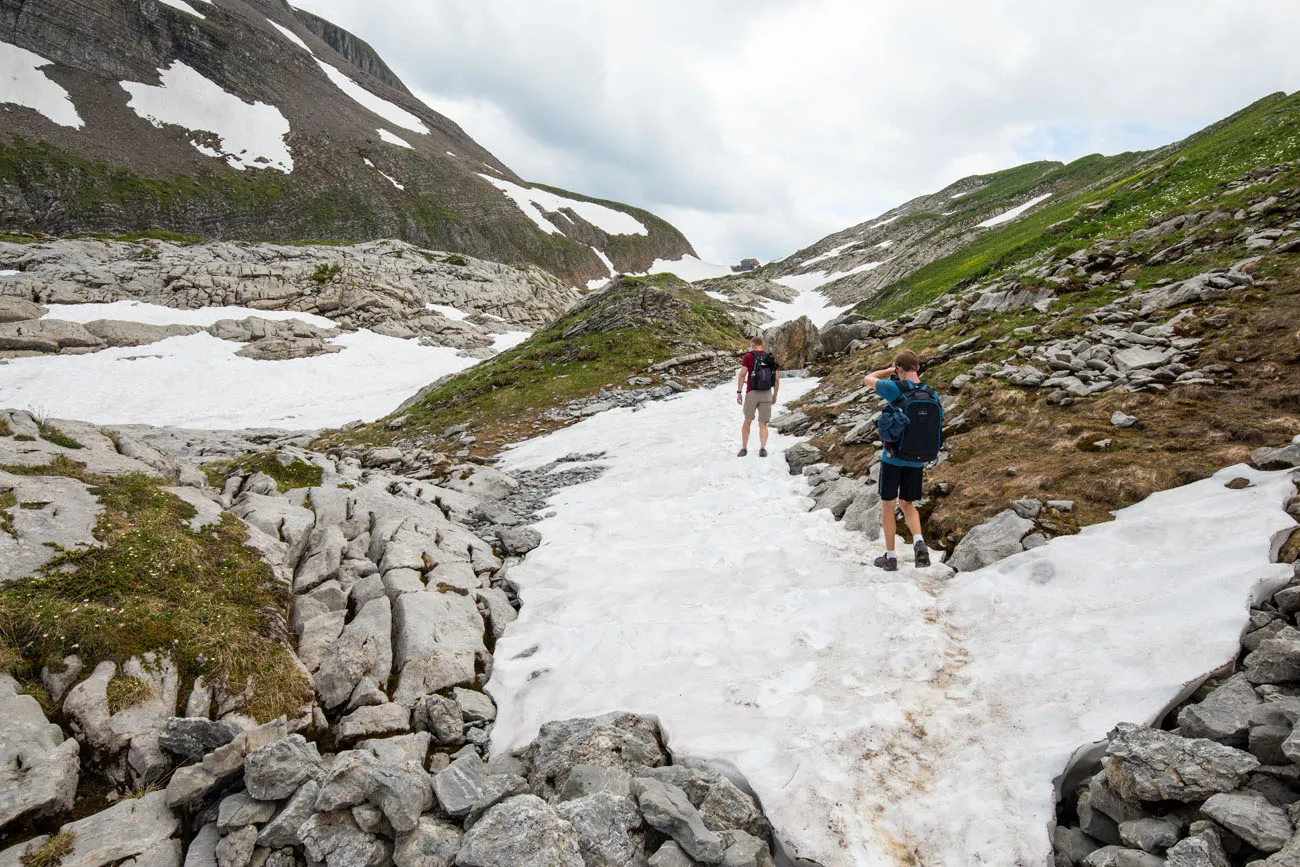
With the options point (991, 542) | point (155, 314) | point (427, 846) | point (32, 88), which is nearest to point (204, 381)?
point (155, 314)

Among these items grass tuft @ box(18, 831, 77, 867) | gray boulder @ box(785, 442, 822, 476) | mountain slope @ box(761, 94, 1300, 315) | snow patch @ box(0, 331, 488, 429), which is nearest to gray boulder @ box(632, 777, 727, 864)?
grass tuft @ box(18, 831, 77, 867)

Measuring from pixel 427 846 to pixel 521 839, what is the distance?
0.95 meters

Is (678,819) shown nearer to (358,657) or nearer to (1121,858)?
(1121,858)

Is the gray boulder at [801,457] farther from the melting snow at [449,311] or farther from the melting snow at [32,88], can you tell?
the melting snow at [32,88]

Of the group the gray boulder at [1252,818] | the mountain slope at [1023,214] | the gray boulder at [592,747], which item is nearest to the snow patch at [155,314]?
the mountain slope at [1023,214]

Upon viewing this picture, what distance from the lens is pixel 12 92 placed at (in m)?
88.9

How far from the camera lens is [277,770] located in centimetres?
530

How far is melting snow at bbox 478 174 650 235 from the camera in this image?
131375mm

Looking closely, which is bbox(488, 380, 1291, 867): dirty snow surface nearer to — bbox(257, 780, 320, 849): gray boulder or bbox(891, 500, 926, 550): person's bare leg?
bbox(891, 500, 926, 550): person's bare leg

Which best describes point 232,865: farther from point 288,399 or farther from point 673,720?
point 288,399

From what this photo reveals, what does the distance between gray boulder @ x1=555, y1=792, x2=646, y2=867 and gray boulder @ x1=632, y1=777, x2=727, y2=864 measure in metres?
0.15

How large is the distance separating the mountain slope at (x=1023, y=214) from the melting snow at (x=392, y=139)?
302 feet

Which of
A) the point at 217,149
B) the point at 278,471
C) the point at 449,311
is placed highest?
the point at 217,149

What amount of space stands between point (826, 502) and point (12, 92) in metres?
143
